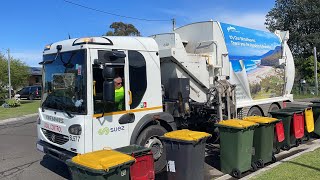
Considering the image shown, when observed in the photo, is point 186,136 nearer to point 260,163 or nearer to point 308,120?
point 260,163

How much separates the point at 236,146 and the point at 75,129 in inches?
116

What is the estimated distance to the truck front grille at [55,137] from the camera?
627 centimetres

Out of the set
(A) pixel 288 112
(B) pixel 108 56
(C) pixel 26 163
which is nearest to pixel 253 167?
(A) pixel 288 112

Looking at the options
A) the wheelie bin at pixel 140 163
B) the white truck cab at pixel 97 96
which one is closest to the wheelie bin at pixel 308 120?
the white truck cab at pixel 97 96

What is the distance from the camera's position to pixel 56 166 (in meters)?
7.98

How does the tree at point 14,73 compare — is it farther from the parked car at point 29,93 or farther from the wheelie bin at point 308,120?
the wheelie bin at point 308,120

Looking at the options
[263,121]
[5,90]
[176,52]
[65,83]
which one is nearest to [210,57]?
[176,52]

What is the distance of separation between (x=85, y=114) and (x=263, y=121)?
366cm

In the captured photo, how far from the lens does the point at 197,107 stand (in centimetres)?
866

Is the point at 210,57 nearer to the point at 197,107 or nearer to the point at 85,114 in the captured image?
the point at 197,107

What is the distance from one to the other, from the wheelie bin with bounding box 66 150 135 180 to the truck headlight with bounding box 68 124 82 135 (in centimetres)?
116

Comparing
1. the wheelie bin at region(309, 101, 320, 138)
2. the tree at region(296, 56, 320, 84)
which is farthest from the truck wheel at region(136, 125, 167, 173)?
the tree at region(296, 56, 320, 84)

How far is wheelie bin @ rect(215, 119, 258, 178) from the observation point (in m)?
6.69

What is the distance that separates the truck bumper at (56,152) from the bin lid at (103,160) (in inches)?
54.5
